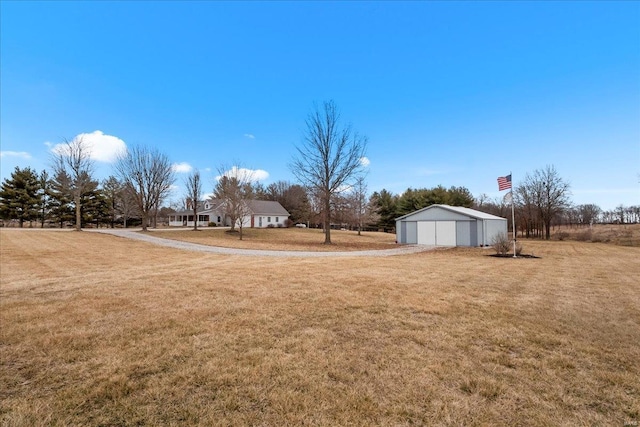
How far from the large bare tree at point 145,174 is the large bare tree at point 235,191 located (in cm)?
692

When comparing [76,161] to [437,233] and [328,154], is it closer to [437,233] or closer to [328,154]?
[328,154]

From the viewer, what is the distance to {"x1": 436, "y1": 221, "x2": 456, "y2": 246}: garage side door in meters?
23.4

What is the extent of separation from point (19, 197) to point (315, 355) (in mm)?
53493

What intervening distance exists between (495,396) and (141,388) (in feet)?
10.8

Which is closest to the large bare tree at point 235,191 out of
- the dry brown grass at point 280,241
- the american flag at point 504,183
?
the dry brown grass at point 280,241

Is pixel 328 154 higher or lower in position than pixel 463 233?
higher

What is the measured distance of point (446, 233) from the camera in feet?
77.6

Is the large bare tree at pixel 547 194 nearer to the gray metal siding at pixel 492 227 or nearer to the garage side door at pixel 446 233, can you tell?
the gray metal siding at pixel 492 227

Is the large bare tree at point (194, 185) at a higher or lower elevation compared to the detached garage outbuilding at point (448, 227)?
higher

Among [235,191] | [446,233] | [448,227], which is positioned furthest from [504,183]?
[235,191]

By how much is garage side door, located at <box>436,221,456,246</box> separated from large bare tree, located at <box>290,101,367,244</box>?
8233 mm

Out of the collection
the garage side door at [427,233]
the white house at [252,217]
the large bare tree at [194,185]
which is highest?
the large bare tree at [194,185]

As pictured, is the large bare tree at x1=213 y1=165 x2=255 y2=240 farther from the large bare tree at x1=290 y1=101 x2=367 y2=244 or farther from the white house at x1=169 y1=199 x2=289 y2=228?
the white house at x1=169 y1=199 x2=289 y2=228

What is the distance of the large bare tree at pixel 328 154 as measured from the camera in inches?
953
